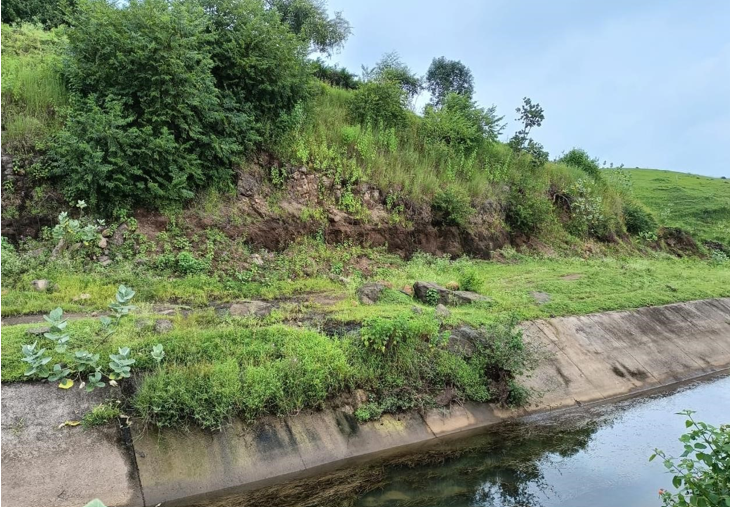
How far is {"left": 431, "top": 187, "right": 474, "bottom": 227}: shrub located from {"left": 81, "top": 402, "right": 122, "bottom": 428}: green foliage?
9747 mm

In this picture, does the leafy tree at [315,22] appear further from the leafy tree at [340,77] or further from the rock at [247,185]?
the rock at [247,185]

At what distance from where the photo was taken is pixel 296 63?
36.4 feet

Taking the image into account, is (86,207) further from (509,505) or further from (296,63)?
(509,505)

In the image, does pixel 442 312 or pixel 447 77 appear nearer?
pixel 442 312

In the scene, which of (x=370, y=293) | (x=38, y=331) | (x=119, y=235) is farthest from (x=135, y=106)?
(x=370, y=293)

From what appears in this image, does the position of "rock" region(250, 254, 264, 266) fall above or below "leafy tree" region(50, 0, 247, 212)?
below

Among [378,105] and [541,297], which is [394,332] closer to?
[541,297]

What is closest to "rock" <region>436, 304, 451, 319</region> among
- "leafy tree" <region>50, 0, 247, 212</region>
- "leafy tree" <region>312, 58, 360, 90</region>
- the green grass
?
"leafy tree" <region>50, 0, 247, 212</region>

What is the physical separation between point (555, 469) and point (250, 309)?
456 centimetres

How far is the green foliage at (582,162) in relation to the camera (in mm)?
20641

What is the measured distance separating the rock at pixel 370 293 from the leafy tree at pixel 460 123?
795cm

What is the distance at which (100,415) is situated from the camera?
450 centimetres

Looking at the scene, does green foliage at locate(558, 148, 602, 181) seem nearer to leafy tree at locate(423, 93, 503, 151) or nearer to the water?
leafy tree at locate(423, 93, 503, 151)

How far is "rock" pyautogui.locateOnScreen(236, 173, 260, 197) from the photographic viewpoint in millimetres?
10055
